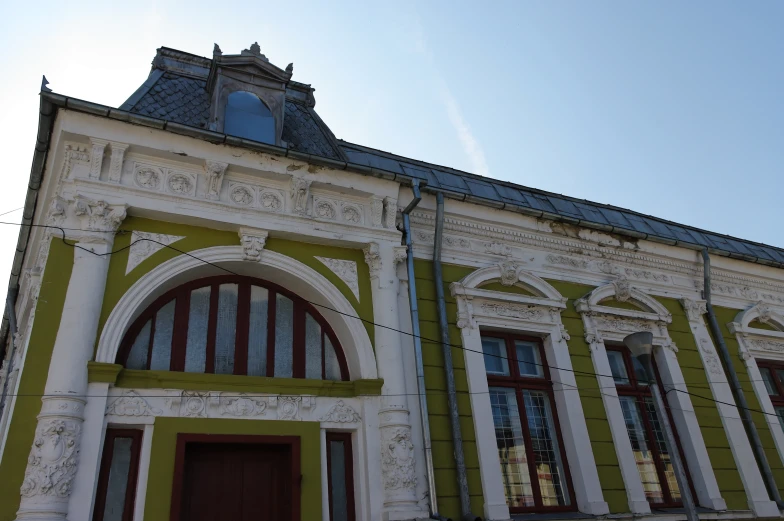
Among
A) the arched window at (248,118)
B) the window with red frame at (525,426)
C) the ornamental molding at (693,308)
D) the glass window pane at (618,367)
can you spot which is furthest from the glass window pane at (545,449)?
the arched window at (248,118)

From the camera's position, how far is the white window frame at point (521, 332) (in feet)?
23.9

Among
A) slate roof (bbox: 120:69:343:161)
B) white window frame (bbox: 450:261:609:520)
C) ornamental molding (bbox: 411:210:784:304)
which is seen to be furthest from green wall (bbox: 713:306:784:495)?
slate roof (bbox: 120:69:343:161)

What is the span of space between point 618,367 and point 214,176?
6507mm

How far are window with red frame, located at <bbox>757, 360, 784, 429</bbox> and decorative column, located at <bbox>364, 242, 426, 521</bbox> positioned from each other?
278 inches

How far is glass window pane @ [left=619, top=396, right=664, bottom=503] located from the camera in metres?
8.34

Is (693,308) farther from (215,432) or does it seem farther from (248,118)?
(215,432)

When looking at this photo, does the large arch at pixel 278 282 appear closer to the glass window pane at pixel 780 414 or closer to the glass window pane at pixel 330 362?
the glass window pane at pixel 330 362

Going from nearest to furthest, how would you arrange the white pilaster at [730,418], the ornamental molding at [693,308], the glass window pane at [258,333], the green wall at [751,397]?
the glass window pane at [258,333], the white pilaster at [730,418], the green wall at [751,397], the ornamental molding at [693,308]

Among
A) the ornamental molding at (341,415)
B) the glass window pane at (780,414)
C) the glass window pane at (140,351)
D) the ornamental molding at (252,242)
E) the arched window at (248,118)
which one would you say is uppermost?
the arched window at (248,118)

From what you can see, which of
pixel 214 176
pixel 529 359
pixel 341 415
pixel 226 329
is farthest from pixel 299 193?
pixel 529 359

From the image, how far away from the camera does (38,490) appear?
510cm

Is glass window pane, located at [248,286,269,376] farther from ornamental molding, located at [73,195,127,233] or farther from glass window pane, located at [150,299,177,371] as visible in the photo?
ornamental molding, located at [73,195,127,233]

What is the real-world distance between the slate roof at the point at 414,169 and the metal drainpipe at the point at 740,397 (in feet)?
2.50

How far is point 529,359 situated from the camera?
8.60 m
